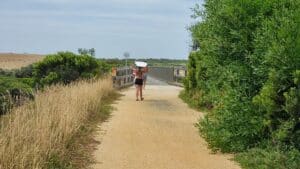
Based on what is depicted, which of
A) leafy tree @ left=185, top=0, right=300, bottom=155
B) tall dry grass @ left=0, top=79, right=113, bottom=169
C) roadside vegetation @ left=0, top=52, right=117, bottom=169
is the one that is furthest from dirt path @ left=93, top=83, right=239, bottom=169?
tall dry grass @ left=0, top=79, right=113, bottom=169

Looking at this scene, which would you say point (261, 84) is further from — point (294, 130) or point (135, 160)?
point (135, 160)

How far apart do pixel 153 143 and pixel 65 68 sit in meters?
17.1

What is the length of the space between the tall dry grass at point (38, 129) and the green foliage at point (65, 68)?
1258 cm

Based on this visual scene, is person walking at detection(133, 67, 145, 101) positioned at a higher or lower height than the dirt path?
higher

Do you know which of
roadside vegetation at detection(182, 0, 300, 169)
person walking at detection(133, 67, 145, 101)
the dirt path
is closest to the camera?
roadside vegetation at detection(182, 0, 300, 169)

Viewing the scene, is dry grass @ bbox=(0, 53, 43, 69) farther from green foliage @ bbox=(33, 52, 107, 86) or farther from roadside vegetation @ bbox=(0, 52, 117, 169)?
roadside vegetation @ bbox=(0, 52, 117, 169)

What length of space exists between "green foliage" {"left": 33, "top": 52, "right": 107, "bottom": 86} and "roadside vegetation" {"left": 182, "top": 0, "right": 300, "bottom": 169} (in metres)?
15.8

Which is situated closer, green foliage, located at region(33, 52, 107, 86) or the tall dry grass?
the tall dry grass

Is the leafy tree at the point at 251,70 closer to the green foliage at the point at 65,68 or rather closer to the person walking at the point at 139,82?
the person walking at the point at 139,82

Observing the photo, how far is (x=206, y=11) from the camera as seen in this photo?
13.5 meters

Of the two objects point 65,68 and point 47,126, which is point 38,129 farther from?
point 65,68

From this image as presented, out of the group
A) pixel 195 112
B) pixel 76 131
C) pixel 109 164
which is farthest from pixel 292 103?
pixel 195 112

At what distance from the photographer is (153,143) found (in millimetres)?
13594

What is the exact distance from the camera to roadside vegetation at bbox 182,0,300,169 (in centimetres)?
1062
